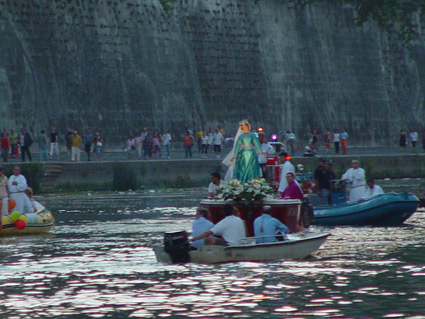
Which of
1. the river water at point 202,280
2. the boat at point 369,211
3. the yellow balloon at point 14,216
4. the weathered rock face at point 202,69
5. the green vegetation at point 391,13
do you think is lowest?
the river water at point 202,280

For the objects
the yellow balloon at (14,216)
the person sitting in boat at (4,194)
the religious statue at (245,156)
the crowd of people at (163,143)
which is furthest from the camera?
the crowd of people at (163,143)

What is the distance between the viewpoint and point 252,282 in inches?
618

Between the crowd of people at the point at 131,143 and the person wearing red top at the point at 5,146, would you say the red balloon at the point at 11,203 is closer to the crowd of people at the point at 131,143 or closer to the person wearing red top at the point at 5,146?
the crowd of people at the point at 131,143

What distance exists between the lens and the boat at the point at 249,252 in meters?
17.8

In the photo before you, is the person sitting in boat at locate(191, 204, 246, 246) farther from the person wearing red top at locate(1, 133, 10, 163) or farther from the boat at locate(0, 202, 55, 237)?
the person wearing red top at locate(1, 133, 10, 163)

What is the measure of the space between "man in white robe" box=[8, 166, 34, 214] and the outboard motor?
27.9 ft

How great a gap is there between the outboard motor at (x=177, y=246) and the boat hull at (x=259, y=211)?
77.4 inches

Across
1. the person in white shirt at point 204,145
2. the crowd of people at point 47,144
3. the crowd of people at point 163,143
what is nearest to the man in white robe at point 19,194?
the crowd of people at point 47,144

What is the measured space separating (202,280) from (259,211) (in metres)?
3.78

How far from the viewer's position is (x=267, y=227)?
60.5 feet

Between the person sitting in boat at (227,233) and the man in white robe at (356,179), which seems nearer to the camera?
the person sitting in boat at (227,233)

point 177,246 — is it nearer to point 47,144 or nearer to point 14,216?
point 14,216

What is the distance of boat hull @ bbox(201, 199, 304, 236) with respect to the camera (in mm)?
19609

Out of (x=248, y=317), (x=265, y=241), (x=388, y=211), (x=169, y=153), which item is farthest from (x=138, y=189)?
(x=248, y=317)
